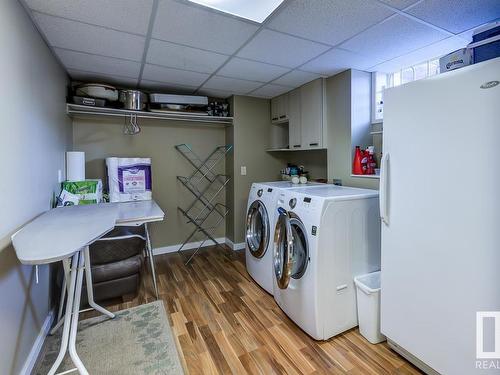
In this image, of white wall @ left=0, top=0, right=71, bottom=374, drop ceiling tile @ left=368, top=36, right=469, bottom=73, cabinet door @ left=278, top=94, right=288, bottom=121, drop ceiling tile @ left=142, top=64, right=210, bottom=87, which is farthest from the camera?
cabinet door @ left=278, top=94, right=288, bottom=121

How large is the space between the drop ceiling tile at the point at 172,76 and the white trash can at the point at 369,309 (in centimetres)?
243

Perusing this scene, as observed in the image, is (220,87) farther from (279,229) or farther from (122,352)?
(122,352)

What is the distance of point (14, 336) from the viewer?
4.21 ft

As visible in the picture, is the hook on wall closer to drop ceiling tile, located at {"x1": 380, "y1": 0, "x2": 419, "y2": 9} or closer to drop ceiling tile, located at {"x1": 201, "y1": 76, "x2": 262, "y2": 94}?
drop ceiling tile, located at {"x1": 201, "y1": 76, "x2": 262, "y2": 94}

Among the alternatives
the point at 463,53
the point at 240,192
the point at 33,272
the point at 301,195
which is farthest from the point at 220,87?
the point at 33,272

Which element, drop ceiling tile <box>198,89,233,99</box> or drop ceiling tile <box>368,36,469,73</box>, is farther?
drop ceiling tile <box>198,89,233,99</box>

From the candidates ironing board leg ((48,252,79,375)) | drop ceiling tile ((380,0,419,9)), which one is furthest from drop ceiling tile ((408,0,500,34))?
ironing board leg ((48,252,79,375))

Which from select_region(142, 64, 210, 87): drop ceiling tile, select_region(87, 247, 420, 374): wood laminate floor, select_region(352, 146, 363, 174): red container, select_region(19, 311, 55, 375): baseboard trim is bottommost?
select_region(87, 247, 420, 374): wood laminate floor

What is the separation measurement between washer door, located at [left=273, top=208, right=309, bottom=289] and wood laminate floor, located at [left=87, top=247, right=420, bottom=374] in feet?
1.22

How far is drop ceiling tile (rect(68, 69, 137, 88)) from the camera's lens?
2562 millimetres

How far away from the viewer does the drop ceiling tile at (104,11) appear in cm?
144

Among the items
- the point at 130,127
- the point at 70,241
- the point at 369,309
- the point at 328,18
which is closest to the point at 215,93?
the point at 130,127

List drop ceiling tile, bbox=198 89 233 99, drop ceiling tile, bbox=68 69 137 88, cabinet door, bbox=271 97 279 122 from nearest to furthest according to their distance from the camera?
1. drop ceiling tile, bbox=68 69 137 88
2. drop ceiling tile, bbox=198 89 233 99
3. cabinet door, bbox=271 97 279 122

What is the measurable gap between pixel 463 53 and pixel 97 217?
2.50m
